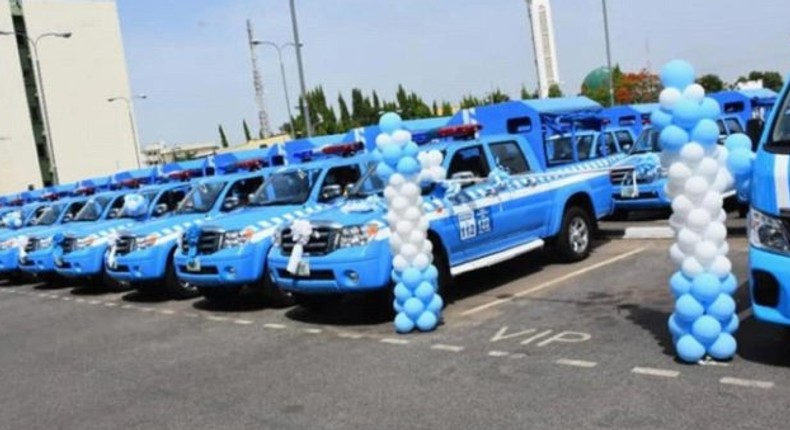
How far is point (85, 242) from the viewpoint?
13180 millimetres

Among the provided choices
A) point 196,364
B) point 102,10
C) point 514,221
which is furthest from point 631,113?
point 102,10

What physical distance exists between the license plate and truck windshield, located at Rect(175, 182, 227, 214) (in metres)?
2.01

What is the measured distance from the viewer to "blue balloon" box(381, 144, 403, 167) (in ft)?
25.0

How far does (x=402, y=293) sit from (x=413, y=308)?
0.58 feet

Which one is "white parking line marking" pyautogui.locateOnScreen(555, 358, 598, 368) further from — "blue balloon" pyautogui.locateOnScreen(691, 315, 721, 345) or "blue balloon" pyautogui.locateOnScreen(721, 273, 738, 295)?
"blue balloon" pyautogui.locateOnScreen(721, 273, 738, 295)

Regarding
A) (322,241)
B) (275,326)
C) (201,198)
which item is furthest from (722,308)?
(201,198)

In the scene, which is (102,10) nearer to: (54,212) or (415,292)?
(54,212)

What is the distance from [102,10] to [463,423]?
69.3 metres

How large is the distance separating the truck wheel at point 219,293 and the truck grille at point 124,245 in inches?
51.2

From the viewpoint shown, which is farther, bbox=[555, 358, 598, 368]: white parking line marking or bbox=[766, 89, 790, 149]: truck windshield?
bbox=[555, 358, 598, 368]: white parking line marking

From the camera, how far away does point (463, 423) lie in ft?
16.6

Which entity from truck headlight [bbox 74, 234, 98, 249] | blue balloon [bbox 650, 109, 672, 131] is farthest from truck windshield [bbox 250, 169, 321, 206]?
blue balloon [bbox 650, 109, 672, 131]

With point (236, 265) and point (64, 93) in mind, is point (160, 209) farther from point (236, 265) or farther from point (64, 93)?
point (64, 93)

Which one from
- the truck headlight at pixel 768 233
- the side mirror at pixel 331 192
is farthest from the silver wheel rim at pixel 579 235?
the truck headlight at pixel 768 233
